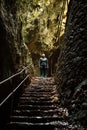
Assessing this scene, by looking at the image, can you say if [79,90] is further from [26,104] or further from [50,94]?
[50,94]

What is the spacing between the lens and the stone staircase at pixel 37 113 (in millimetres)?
6258

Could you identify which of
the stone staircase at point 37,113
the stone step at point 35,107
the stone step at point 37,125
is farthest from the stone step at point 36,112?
the stone step at point 37,125

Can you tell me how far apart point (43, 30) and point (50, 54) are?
2.57 meters

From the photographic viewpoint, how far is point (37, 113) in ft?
23.7

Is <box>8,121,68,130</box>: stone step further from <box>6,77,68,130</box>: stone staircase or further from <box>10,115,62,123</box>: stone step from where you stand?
<box>10,115,62,123</box>: stone step

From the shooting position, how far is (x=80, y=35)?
829 cm

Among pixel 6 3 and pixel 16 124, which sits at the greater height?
pixel 6 3

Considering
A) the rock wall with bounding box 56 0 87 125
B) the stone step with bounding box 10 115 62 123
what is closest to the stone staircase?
the stone step with bounding box 10 115 62 123

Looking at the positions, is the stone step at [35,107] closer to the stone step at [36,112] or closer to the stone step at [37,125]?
the stone step at [36,112]

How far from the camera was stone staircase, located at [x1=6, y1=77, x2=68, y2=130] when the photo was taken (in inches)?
246

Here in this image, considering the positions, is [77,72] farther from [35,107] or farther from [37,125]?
[37,125]

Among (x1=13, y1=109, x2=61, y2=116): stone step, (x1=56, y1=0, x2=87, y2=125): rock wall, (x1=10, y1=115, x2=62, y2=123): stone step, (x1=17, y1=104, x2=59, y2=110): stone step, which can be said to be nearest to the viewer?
(x1=56, y1=0, x2=87, y2=125): rock wall

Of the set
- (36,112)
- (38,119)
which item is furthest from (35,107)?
(38,119)

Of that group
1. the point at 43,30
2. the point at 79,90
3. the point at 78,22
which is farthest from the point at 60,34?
the point at 79,90
